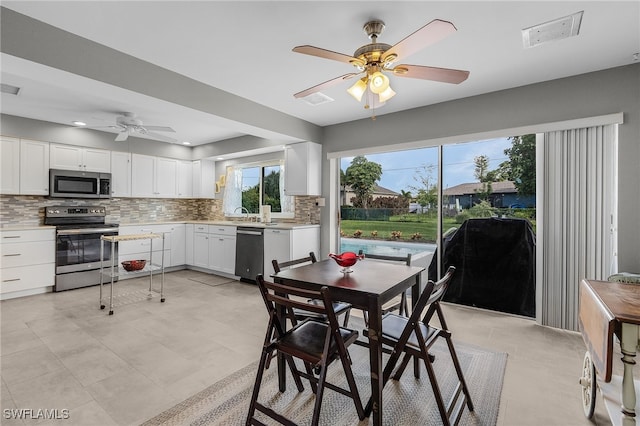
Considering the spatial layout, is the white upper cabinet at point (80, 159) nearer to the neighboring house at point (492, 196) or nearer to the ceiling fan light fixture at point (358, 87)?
the ceiling fan light fixture at point (358, 87)

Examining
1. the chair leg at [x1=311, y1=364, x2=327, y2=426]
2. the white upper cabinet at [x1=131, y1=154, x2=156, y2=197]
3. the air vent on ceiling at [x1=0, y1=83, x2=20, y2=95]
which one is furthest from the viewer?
the white upper cabinet at [x1=131, y1=154, x2=156, y2=197]

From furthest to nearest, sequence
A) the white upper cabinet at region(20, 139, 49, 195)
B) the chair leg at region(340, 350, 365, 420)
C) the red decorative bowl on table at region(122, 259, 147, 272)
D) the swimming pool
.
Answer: the white upper cabinet at region(20, 139, 49, 195), the swimming pool, the red decorative bowl on table at region(122, 259, 147, 272), the chair leg at region(340, 350, 365, 420)

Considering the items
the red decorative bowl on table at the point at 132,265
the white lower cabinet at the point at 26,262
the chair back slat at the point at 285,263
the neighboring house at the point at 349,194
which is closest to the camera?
the chair back slat at the point at 285,263

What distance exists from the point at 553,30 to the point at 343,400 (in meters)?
3.02

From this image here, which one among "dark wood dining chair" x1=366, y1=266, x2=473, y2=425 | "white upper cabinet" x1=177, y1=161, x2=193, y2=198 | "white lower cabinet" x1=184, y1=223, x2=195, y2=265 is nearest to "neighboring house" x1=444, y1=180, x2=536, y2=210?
"dark wood dining chair" x1=366, y1=266, x2=473, y2=425

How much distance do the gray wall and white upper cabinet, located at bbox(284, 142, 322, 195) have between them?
2.51 ft

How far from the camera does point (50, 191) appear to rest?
473 centimetres

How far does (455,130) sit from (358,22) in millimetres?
2094

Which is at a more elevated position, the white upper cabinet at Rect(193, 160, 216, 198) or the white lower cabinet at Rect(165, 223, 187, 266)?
the white upper cabinet at Rect(193, 160, 216, 198)

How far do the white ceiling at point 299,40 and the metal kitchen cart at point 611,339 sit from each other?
6.05ft

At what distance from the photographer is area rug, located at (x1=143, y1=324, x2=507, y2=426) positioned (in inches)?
72.5

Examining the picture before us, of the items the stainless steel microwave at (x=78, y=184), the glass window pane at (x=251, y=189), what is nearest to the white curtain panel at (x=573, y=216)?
the glass window pane at (x=251, y=189)

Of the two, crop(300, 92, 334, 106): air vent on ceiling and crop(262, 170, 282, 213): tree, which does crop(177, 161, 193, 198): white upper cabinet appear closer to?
crop(262, 170, 282, 213): tree

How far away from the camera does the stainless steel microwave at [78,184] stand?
4.76 metres
